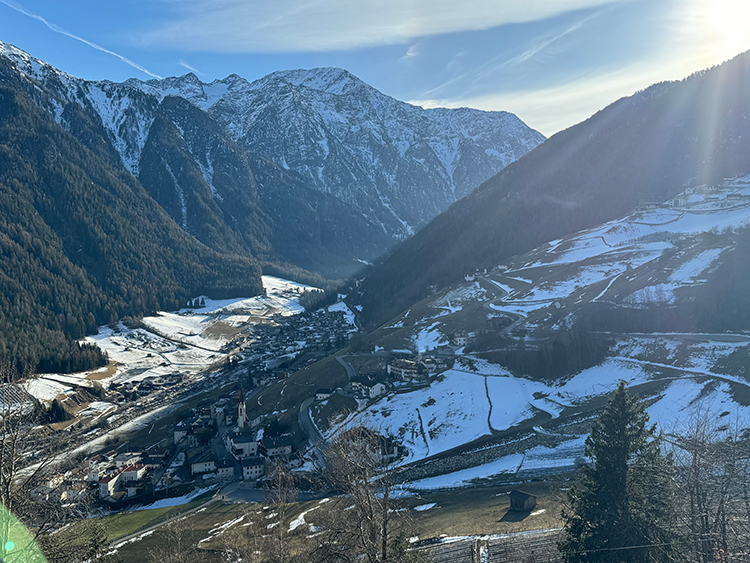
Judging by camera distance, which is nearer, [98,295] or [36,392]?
[36,392]

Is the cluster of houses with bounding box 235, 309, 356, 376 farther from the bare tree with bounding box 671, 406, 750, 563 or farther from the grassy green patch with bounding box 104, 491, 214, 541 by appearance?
the bare tree with bounding box 671, 406, 750, 563

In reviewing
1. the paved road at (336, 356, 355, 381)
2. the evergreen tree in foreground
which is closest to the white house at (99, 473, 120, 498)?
the paved road at (336, 356, 355, 381)

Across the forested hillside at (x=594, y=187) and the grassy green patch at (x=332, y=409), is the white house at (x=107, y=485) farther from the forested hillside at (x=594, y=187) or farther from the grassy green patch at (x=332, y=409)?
the forested hillside at (x=594, y=187)

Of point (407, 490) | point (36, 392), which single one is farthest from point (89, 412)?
point (407, 490)

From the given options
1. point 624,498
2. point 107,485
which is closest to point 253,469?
point 107,485

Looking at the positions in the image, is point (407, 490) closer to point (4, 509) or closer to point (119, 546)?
point (119, 546)

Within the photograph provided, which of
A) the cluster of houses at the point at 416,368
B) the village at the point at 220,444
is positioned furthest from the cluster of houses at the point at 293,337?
the cluster of houses at the point at 416,368
